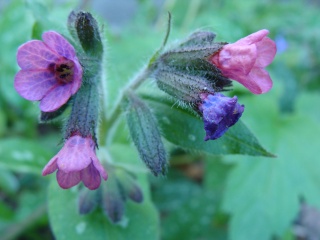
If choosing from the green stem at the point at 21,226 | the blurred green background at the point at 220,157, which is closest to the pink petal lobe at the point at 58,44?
A: the blurred green background at the point at 220,157

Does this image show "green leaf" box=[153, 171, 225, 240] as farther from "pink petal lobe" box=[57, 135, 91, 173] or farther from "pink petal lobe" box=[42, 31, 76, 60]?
"pink petal lobe" box=[42, 31, 76, 60]

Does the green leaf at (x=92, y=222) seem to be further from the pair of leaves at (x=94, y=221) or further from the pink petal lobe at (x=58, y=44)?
the pink petal lobe at (x=58, y=44)

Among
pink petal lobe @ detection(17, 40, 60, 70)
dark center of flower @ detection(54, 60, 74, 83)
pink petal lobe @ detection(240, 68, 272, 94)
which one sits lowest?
dark center of flower @ detection(54, 60, 74, 83)

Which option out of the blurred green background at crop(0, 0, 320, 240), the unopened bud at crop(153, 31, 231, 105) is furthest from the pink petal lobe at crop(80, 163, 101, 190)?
the blurred green background at crop(0, 0, 320, 240)

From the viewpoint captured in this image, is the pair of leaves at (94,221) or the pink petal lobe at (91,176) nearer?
the pink petal lobe at (91,176)

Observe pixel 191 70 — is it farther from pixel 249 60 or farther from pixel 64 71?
pixel 64 71

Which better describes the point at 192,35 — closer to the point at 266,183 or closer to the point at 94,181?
the point at 94,181

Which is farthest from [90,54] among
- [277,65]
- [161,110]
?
[277,65]
